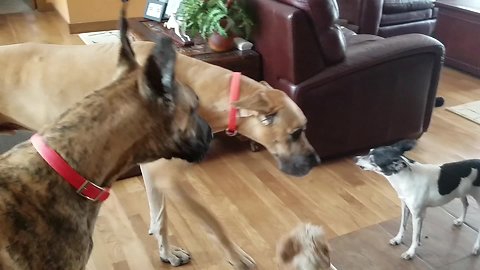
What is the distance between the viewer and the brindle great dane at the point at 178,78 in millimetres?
2207

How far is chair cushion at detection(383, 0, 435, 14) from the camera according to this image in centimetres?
436

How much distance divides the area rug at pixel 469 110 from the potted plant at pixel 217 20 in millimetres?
1739

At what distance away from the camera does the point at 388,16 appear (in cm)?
439

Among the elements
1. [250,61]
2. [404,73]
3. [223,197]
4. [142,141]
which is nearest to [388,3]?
[404,73]

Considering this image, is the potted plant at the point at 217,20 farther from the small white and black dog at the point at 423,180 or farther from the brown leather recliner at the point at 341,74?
the small white and black dog at the point at 423,180

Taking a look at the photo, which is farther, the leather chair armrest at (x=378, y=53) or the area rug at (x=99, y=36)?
the area rug at (x=99, y=36)

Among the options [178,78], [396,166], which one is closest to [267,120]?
[178,78]

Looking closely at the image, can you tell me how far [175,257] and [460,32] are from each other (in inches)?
135

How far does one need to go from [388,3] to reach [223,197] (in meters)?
2.47

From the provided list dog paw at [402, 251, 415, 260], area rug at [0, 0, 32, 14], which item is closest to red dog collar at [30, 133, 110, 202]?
dog paw at [402, 251, 415, 260]

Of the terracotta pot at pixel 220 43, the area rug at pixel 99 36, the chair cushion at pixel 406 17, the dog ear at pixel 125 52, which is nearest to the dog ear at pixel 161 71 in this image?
the dog ear at pixel 125 52

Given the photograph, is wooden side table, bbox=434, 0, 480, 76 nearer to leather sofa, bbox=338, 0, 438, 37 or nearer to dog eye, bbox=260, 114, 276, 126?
leather sofa, bbox=338, 0, 438, 37

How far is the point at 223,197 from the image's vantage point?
2830 mm

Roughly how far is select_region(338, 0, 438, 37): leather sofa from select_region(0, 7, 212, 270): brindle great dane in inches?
127
